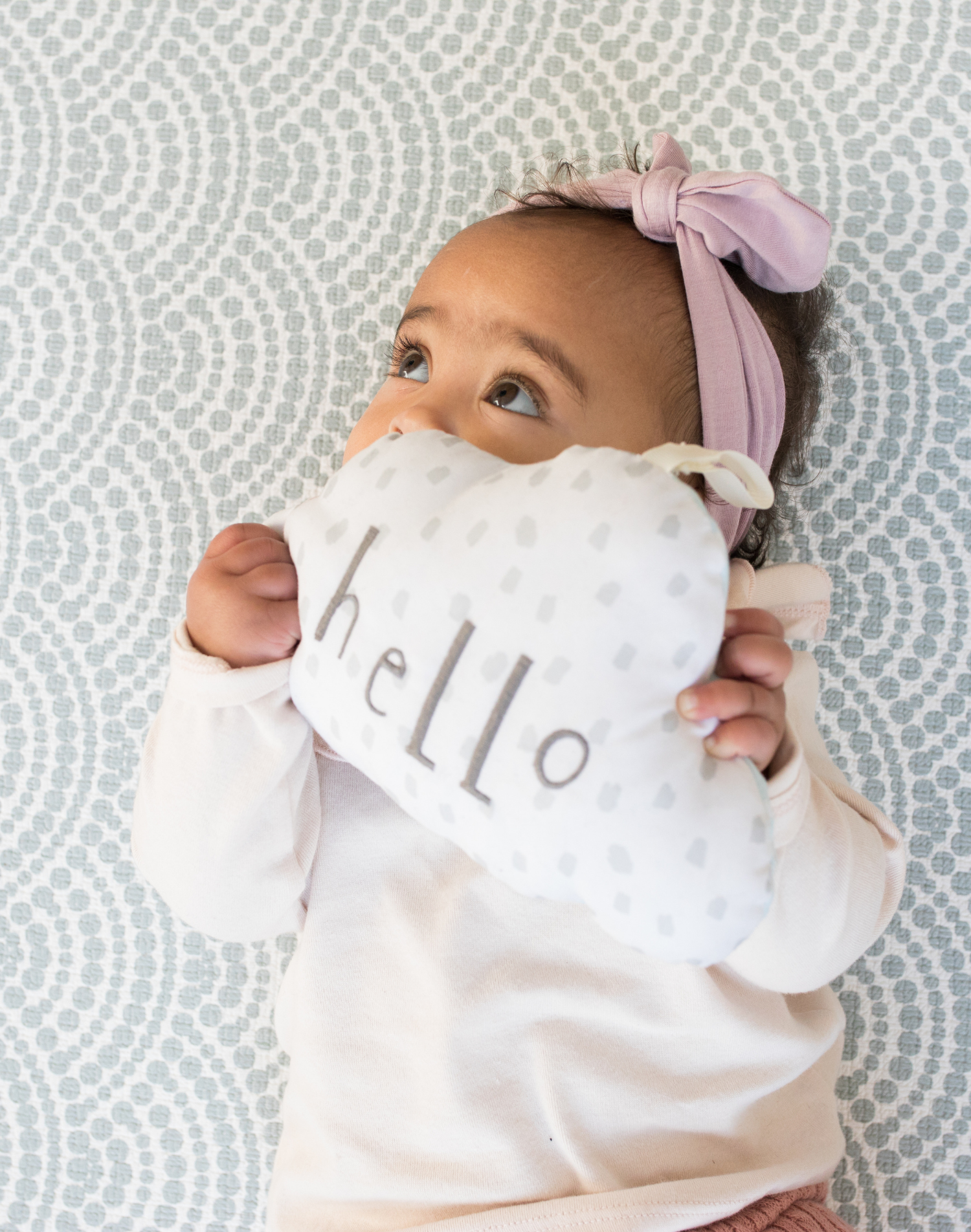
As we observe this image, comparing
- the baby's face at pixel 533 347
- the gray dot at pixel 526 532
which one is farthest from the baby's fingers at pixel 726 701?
the baby's face at pixel 533 347

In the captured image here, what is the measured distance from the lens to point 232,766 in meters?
0.73

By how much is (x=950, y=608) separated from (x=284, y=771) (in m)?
0.67

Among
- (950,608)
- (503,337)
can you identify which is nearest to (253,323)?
(503,337)

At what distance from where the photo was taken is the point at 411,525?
538 millimetres

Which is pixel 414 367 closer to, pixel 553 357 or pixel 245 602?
pixel 553 357

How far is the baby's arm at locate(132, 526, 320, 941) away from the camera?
0.68 meters

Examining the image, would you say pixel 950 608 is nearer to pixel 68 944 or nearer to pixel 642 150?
A: pixel 642 150

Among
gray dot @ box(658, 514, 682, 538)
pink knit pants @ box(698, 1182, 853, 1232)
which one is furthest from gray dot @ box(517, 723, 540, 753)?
pink knit pants @ box(698, 1182, 853, 1232)

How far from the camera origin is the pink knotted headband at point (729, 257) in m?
0.75

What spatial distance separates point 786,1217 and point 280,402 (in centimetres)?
85

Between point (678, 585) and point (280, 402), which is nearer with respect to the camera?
point (678, 585)

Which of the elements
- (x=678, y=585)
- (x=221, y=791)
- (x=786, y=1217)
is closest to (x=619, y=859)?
(x=678, y=585)

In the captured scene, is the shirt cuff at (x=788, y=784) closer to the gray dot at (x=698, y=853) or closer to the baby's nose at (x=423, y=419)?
the gray dot at (x=698, y=853)

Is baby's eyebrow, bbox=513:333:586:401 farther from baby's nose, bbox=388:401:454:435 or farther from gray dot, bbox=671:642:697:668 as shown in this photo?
gray dot, bbox=671:642:697:668
